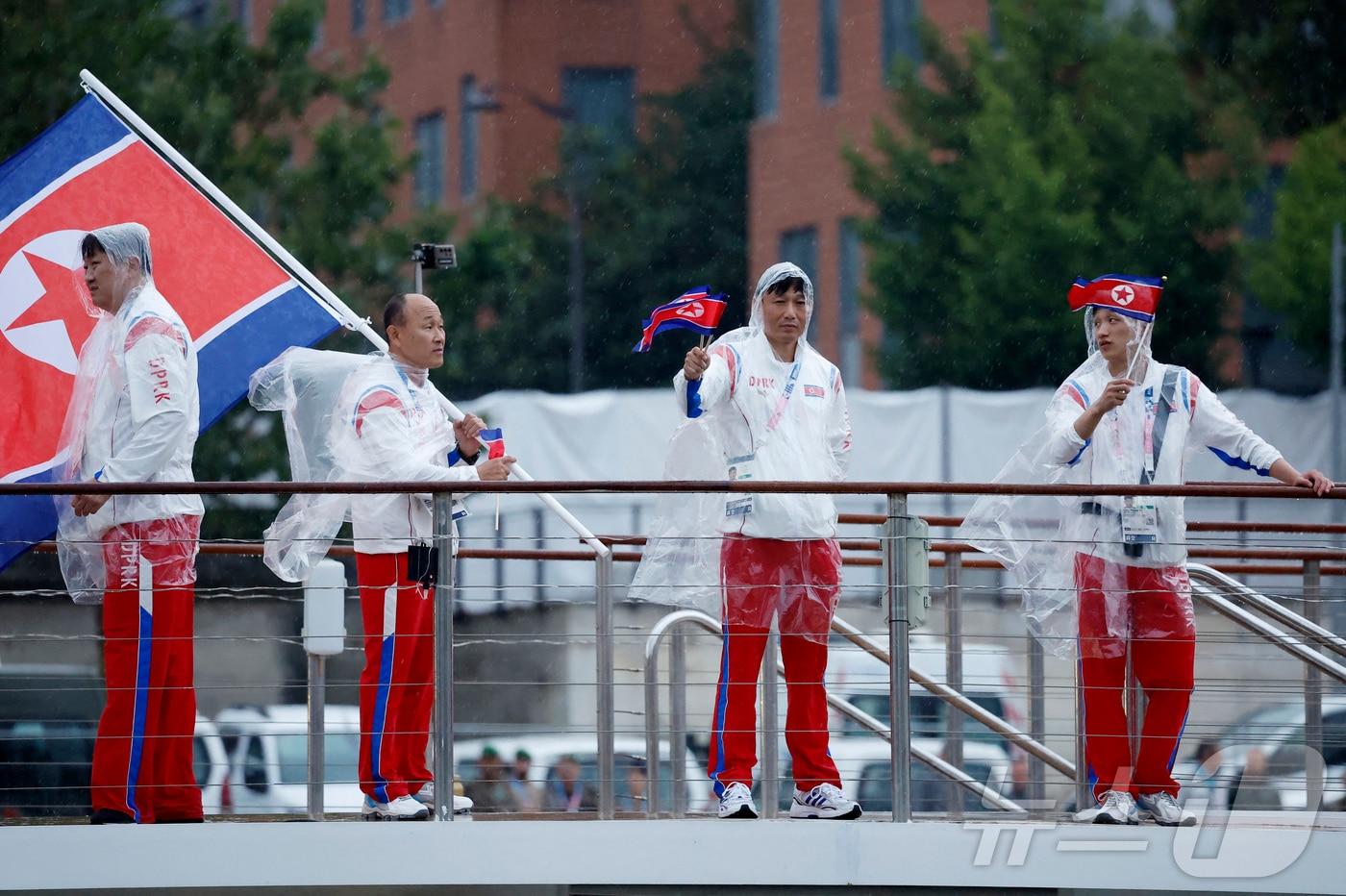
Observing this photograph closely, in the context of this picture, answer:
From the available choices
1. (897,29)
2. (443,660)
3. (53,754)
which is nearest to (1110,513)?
(443,660)

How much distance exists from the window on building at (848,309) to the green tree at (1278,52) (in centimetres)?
589

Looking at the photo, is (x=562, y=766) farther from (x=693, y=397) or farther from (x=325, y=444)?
(x=693, y=397)

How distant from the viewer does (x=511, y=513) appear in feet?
66.5

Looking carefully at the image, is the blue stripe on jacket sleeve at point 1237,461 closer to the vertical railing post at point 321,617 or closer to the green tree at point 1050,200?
the vertical railing post at point 321,617

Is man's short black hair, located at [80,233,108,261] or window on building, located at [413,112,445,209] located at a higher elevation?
window on building, located at [413,112,445,209]

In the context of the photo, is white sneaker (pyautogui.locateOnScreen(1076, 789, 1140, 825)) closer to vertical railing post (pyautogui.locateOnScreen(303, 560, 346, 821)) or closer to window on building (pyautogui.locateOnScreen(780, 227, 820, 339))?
vertical railing post (pyautogui.locateOnScreen(303, 560, 346, 821))

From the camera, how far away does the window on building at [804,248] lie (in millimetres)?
27781

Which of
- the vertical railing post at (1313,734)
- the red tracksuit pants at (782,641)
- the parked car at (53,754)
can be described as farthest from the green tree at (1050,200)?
the red tracksuit pants at (782,641)

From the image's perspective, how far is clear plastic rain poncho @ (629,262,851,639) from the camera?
6680 millimetres

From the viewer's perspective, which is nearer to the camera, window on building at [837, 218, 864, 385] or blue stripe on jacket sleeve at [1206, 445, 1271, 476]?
blue stripe on jacket sleeve at [1206, 445, 1271, 476]

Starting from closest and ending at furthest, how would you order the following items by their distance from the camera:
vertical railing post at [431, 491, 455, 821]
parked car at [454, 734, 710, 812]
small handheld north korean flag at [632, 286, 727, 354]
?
vertical railing post at [431, 491, 455, 821]
small handheld north korean flag at [632, 286, 727, 354]
parked car at [454, 734, 710, 812]

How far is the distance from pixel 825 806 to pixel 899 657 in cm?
51

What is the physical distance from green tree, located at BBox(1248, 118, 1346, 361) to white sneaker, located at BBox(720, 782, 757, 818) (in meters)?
15.8

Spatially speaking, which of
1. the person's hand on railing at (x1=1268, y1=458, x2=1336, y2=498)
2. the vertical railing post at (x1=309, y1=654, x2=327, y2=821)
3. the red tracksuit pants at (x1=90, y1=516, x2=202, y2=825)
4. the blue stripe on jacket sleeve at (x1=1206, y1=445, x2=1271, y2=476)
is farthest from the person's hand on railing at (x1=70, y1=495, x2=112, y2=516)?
the person's hand on railing at (x1=1268, y1=458, x2=1336, y2=498)
